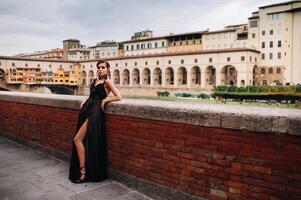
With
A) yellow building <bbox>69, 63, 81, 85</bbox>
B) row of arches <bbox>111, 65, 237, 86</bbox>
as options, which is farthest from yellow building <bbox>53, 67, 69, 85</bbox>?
row of arches <bbox>111, 65, 237, 86</bbox>

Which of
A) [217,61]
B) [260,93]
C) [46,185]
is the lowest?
[260,93]

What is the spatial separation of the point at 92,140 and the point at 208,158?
1.55 m

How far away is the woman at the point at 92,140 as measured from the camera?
3568mm

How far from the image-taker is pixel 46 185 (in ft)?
11.5

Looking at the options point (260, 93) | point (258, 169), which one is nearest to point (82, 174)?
point (258, 169)

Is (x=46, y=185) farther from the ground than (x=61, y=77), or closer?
closer

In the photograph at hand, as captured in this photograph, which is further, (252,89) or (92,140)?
(252,89)

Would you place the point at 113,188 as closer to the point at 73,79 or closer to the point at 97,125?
the point at 97,125

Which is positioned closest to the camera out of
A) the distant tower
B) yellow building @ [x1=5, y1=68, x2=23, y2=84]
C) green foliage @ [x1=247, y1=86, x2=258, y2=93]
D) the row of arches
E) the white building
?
green foliage @ [x1=247, y1=86, x2=258, y2=93]

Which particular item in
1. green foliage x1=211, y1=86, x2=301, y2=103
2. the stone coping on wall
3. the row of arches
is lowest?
green foliage x1=211, y1=86, x2=301, y2=103

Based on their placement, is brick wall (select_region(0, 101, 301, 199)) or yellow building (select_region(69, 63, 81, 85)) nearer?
brick wall (select_region(0, 101, 301, 199))

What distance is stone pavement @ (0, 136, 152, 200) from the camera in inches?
125

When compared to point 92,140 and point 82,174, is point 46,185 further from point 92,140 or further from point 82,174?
point 92,140

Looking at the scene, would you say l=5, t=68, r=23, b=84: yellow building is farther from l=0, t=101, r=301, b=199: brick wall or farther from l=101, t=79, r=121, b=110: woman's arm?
l=0, t=101, r=301, b=199: brick wall
